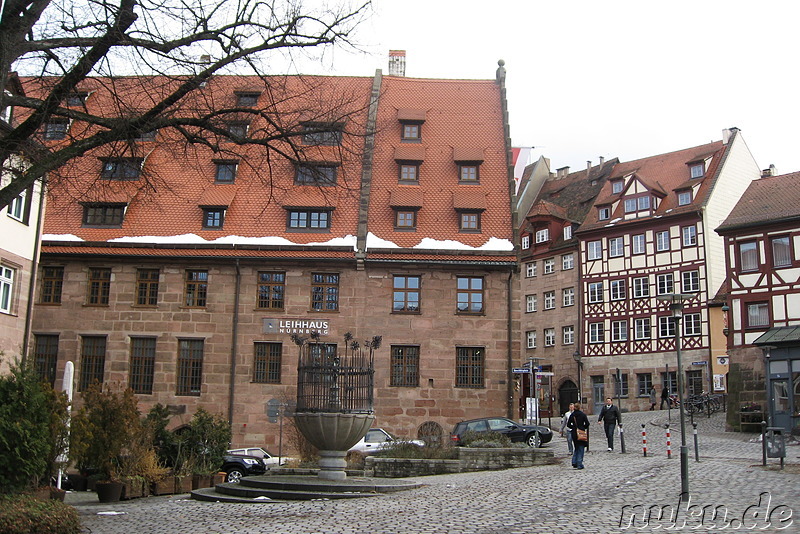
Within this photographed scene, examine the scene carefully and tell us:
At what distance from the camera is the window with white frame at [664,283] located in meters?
46.3

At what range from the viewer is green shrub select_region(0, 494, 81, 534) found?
10656mm

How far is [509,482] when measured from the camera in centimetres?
1675

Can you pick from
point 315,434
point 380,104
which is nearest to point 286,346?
point 380,104

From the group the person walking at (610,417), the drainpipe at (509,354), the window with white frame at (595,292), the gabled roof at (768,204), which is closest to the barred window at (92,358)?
the drainpipe at (509,354)

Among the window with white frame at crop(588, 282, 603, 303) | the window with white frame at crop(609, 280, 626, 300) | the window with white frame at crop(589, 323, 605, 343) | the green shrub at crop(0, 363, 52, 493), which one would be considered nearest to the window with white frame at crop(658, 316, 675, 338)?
the window with white frame at crop(609, 280, 626, 300)

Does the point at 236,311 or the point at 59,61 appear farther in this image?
the point at 236,311

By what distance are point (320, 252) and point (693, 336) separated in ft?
75.7

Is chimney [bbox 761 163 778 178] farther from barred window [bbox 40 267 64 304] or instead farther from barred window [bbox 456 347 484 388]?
barred window [bbox 40 267 64 304]

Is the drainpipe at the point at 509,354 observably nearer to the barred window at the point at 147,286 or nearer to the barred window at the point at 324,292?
the barred window at the point at 324,292

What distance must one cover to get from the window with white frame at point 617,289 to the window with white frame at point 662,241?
276 centimetres

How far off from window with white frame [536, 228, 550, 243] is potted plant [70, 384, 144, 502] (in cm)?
3813

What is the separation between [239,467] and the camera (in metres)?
23.5

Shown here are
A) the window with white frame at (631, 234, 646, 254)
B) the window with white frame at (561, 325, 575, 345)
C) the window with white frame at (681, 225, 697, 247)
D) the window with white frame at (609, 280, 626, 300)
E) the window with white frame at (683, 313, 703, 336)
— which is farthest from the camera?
the window with white frame at (561, 325, 575, 345)

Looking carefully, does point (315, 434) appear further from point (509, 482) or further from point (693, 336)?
point (693, 336)
